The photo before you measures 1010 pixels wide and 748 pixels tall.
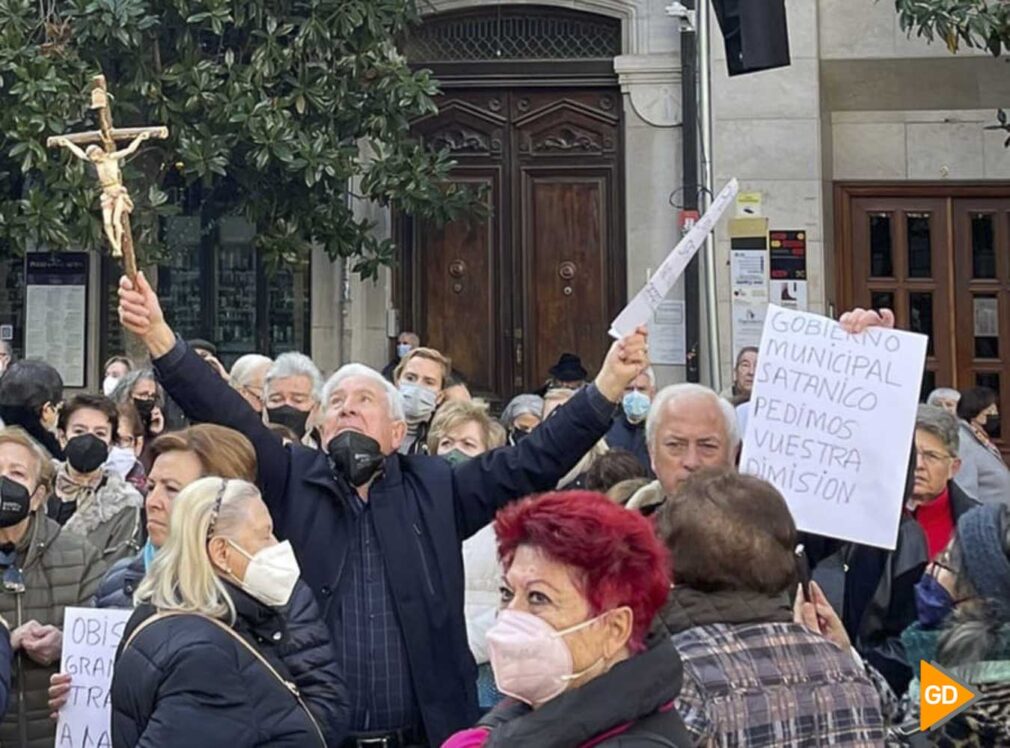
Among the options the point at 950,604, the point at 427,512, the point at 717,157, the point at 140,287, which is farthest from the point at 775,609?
the point at 717,157

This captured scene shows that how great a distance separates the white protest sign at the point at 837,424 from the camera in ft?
14.5

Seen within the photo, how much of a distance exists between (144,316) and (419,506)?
989mm

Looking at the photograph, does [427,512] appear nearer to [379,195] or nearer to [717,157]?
[379,195]

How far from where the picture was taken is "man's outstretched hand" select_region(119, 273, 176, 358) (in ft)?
Result: 14.0

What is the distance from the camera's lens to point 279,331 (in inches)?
534

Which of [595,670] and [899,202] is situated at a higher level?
[899,202]

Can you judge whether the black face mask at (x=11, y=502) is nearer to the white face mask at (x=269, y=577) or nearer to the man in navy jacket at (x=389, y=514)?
the man in navy jacket at (x=389, y=514)

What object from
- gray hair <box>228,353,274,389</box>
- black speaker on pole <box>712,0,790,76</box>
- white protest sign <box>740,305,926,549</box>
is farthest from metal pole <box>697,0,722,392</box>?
white protest sign <box>740,305,926,549</box>

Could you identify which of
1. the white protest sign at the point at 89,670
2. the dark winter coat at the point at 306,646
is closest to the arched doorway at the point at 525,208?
the white protest sign at the point at 89,670

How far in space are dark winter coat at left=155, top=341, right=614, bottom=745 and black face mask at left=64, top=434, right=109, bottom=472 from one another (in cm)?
170

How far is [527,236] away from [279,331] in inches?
95.7

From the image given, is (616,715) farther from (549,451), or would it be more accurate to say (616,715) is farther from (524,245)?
(524,245)

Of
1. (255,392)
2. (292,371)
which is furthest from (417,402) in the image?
(292,371)

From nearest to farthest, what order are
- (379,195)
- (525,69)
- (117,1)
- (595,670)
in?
(595,670) → (117,1) → (379,195) → (525,69)
